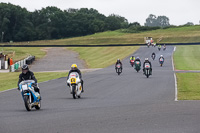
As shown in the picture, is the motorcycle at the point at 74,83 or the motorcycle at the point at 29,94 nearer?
the motorcycle at the point at 29,94

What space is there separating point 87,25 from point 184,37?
6234cm

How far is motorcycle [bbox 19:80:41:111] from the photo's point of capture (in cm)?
1310

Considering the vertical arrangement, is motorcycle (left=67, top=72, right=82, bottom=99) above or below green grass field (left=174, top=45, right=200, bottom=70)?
above

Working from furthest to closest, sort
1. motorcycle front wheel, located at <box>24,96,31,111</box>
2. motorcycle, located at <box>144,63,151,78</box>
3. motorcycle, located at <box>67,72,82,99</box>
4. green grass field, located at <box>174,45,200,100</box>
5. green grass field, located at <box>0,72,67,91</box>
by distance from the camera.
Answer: motorcycle, located at <box>144,63,151,78</box>
green grass field, located at <box>0,72,67,91</box>
green grass field, located at <box>174,45,200,100</box>
motorcycle, located at <box>67,72,82,99</box>
motorcycle front wheel, located at <box>24,96,31,111</box>

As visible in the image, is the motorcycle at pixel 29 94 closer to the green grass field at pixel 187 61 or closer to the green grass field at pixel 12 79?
the green grass field at pixel 12 79

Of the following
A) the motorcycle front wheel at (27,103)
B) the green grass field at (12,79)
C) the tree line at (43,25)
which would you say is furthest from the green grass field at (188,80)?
the tree line at (43,25)

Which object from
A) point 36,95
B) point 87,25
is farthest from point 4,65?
point 87,25

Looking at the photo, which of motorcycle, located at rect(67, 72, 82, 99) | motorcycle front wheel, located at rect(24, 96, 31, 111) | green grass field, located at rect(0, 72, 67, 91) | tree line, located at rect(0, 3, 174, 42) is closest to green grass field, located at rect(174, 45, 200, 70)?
green grass field, located at rect(0, 72, 67, 91)

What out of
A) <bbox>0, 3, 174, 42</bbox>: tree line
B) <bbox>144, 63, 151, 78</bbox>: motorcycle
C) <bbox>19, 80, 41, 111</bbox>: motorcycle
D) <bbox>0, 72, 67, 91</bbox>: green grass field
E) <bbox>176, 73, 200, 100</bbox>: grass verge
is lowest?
<bbox>0, 72, 67, 91</bbox>: green grass field

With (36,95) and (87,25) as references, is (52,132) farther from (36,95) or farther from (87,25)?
(87,25)

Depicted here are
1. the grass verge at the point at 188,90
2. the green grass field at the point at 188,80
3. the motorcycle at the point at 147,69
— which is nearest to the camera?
the grass verge at the point at 188,90

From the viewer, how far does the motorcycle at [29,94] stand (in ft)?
43.0

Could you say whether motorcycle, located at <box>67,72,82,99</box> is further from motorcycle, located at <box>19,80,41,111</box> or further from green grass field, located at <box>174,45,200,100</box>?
green grass field, located at <box>174,45,200,100</box>

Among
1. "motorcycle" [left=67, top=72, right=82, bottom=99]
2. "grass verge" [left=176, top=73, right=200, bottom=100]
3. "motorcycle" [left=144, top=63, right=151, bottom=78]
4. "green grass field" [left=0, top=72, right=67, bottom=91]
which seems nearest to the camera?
"motorcycle" [left=67, top=72, right=82, bottom=99]
